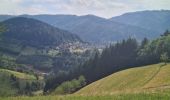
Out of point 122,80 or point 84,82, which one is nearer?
point 122,80

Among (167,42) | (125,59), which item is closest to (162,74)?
(167,42)

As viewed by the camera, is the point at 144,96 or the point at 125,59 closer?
the point at 144,96

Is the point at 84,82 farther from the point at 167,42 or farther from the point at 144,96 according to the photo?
the point at 144,96

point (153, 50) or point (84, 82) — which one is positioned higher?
point (153, 50)

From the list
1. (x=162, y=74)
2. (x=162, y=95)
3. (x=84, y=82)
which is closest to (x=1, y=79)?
(x=162, y=74)

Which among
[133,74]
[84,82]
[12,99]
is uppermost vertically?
[12,99]

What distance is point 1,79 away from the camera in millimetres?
71000

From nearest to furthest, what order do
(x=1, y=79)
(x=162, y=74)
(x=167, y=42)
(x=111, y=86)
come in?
(x=1, y=79), (x=162, y=74), (x=111, y=86), (x=167, y=42)

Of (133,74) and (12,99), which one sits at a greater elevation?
(12,99)

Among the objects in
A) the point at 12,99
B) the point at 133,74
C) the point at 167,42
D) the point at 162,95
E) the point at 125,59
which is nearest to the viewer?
the point at 162,95

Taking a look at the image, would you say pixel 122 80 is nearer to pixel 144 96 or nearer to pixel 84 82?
pixel 84 82

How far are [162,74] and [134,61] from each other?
8929 centimetres

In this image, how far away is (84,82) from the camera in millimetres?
192875

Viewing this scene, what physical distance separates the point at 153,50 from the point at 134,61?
37.2 ft
